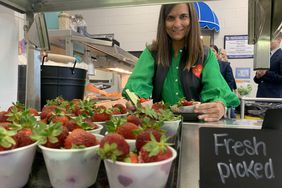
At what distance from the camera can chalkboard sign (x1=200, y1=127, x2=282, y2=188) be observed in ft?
1.68

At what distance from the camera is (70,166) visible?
46 cm

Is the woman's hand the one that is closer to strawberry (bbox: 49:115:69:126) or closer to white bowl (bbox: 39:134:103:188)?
strawberry (bbox: 49:115:69:126)

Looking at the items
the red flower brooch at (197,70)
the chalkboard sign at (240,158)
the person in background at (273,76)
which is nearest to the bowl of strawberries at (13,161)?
the chalkboard sign at (240,158)

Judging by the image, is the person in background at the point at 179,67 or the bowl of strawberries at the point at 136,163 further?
the person in background at the point at 179,67

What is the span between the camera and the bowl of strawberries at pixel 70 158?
46 cm

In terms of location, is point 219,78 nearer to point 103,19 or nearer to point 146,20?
point 146,20

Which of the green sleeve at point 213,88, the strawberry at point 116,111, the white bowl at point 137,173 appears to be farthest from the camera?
the green sleeve at point 213,88

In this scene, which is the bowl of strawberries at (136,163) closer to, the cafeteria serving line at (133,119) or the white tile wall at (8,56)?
the cafeteria serving line at (133,119)

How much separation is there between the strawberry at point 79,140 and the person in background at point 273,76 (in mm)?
3322

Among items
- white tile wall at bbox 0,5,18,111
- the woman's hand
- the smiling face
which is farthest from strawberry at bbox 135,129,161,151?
the smiling face

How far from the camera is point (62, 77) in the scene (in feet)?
4.07

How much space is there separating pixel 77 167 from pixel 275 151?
39 cm

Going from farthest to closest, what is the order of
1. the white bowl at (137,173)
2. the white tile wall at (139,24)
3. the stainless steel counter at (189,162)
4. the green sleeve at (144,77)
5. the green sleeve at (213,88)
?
the white tile wall at (139,24) < the green sleeve at (144,77) < the green sleeve at (213,88) < the stainless steel counter at (189,162) < the white bowl at (137,173)

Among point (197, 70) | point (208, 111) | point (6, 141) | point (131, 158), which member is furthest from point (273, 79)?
point (6, 141)
